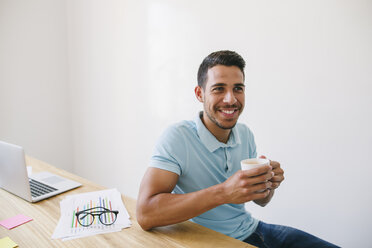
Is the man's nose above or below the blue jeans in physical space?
above

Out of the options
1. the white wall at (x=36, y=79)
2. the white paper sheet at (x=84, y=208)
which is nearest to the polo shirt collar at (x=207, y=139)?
the white paper sheet at (x=84, y=208)

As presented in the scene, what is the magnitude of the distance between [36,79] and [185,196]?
2807mm

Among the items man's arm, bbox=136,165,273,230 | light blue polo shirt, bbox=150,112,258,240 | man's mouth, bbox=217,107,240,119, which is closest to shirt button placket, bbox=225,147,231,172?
light blue polo shirt, bbox=150,112,258,240

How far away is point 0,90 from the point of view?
9.00ft

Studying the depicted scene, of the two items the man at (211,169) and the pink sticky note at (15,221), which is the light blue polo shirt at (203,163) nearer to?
the man at (211,169)

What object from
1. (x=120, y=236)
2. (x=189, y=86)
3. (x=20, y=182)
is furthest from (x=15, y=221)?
(x=189, y=86)

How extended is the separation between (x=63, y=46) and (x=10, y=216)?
105 inches

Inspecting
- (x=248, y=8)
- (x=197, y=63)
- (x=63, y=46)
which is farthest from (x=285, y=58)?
(x=63, y=46)

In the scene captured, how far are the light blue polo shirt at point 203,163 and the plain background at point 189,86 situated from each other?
2.23 ft

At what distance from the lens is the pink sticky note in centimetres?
99

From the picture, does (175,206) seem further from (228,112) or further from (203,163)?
(228,112)

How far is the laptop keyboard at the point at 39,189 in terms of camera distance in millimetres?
1259

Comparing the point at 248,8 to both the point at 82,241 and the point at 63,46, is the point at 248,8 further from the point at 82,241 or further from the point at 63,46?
the point at 63,46

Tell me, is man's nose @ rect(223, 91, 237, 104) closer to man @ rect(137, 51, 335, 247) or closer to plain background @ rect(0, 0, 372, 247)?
man @ rect(137, 51, 335, 247)
